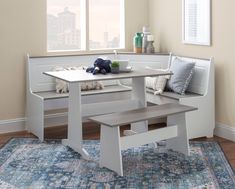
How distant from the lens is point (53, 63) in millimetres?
5277

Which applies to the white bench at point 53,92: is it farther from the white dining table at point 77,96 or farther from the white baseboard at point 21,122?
the white dining table at point 77,96

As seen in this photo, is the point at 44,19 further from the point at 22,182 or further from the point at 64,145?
the point at 22,182

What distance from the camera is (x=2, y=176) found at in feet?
11.9

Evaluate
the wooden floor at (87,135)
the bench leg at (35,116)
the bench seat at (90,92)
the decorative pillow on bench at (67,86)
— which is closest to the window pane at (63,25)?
the decorative pillow on bench at (67,86)

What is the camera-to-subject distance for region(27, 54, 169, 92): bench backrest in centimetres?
516

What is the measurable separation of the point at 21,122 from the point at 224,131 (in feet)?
7.73

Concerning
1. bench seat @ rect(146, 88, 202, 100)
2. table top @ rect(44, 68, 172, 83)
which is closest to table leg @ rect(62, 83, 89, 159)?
table top @ rect(44, 68, 172, 83)

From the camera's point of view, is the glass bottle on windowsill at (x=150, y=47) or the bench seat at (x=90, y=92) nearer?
the bench seat at (x=90, y=92)

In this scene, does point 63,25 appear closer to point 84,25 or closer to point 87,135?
point 84,25

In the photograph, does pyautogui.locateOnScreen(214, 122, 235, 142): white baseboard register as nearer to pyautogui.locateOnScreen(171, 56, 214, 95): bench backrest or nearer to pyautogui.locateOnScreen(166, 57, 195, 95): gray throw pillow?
pyautogui.locateOnScreen(171, 56, 214, 95): bench backrest

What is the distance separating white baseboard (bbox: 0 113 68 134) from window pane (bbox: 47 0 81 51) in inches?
33.2

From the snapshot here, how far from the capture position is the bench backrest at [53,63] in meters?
5.16

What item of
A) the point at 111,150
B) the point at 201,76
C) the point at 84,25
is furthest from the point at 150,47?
the point at 111,150

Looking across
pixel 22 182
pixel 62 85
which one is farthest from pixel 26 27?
pixel 22 182
